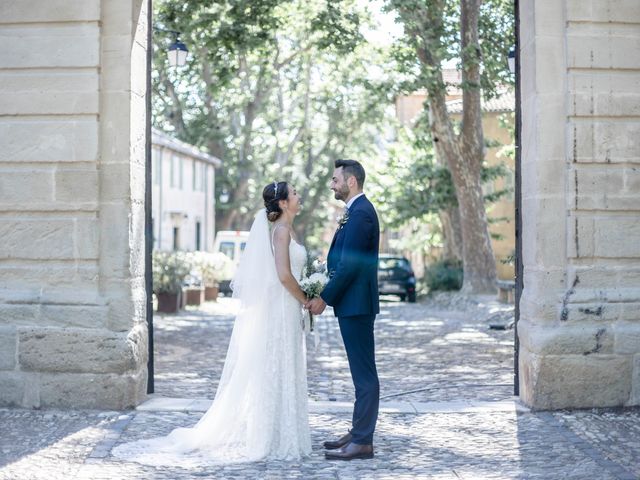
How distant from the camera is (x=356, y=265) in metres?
7.24

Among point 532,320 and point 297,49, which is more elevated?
point 297,49

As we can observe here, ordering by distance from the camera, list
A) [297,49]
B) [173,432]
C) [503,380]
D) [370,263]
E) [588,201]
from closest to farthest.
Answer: [370,263], [173,432], [588,201], [503,380], [297,49]

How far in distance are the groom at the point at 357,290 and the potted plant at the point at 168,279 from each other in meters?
15.0

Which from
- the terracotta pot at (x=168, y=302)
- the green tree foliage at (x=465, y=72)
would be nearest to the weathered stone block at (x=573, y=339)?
the green tree foliage at (x=465, y=72)

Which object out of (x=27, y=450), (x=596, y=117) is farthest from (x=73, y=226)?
(x=596, y=117)

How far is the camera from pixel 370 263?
7.30 metres

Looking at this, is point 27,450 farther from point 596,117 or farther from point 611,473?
point 596,117

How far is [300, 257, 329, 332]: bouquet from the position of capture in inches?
299

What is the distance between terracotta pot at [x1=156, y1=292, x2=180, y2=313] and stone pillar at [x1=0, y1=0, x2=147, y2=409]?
13.2 meters

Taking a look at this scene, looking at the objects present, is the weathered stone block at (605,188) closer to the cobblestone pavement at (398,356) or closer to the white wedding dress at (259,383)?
the cobblestone pavement at (398,356)

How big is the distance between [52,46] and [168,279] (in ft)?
44.1

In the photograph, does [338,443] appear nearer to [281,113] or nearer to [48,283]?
[48,283]

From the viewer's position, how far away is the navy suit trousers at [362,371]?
7.36m

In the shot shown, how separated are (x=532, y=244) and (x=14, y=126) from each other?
15.3ft
